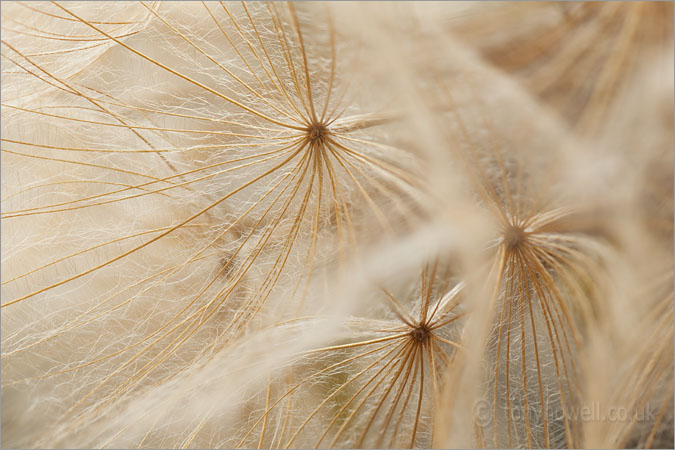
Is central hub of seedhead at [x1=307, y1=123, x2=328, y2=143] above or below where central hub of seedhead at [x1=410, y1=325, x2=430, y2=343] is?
above

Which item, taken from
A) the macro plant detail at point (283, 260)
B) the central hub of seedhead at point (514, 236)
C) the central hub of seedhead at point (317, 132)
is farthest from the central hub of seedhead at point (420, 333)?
the central hub of seedhead at point (317, 132)

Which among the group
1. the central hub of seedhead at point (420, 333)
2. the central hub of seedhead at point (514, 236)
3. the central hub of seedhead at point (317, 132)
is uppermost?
the central hub of seedhead at point (317, 132)

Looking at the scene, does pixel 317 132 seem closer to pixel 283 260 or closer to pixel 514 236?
pixel 283 260

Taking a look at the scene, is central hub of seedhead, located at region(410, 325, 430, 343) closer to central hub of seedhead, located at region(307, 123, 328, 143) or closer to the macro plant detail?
the macro plant detail

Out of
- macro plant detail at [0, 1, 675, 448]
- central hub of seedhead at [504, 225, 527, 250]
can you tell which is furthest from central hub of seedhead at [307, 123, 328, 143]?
central hub of seedhead at [504, 225, 527, 250]

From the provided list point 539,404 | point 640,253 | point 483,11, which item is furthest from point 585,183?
point 539,404

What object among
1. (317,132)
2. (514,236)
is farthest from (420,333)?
(317,132)

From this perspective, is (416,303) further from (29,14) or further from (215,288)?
(29,14)

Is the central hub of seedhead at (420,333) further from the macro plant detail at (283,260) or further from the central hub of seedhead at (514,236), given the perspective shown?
the central hub of seedhead at (514,236)
